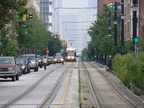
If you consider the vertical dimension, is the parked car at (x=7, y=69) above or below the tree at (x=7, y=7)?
below

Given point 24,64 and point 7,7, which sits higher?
point 7,7

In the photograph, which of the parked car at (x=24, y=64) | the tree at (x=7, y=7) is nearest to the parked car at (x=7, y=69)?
the tree at (x=7, y=7)

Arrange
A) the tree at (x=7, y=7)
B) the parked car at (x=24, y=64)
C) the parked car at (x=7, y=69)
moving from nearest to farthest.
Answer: the tree at (x=7, y=7)
the parked car at (x=7, y=69)
the parked car at (x=24, y=64)

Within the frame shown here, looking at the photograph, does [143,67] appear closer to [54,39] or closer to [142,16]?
[142,16]

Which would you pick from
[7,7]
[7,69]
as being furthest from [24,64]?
[7,7]

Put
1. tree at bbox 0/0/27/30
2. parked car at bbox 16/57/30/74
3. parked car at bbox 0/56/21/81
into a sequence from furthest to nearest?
parked car at bbox 16/57/30/74 < parked car at bbox 0/56/21/81 < tree at bbox 0/0/27/30

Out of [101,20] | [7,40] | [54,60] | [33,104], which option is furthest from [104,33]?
[33,104]

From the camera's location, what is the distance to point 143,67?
25.8 meters

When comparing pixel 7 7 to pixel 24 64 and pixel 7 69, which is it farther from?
pixel 24 64

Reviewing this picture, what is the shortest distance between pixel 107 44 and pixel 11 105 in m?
49.1

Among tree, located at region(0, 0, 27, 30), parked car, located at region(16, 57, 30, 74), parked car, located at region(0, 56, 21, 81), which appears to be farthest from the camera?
parked car, located at region(16, 57, 30, 74)

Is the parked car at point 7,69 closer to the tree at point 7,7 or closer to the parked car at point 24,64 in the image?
the tree at point 7,7

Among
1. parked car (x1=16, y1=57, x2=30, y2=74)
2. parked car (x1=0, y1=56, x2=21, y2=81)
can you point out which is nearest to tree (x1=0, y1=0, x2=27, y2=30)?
parked car (x1=0, y1=56, x2=21, y2=81)

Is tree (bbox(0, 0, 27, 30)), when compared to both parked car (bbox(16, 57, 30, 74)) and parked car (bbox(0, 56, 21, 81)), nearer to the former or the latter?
parked car (bbox(0, 56, 21, 81))
